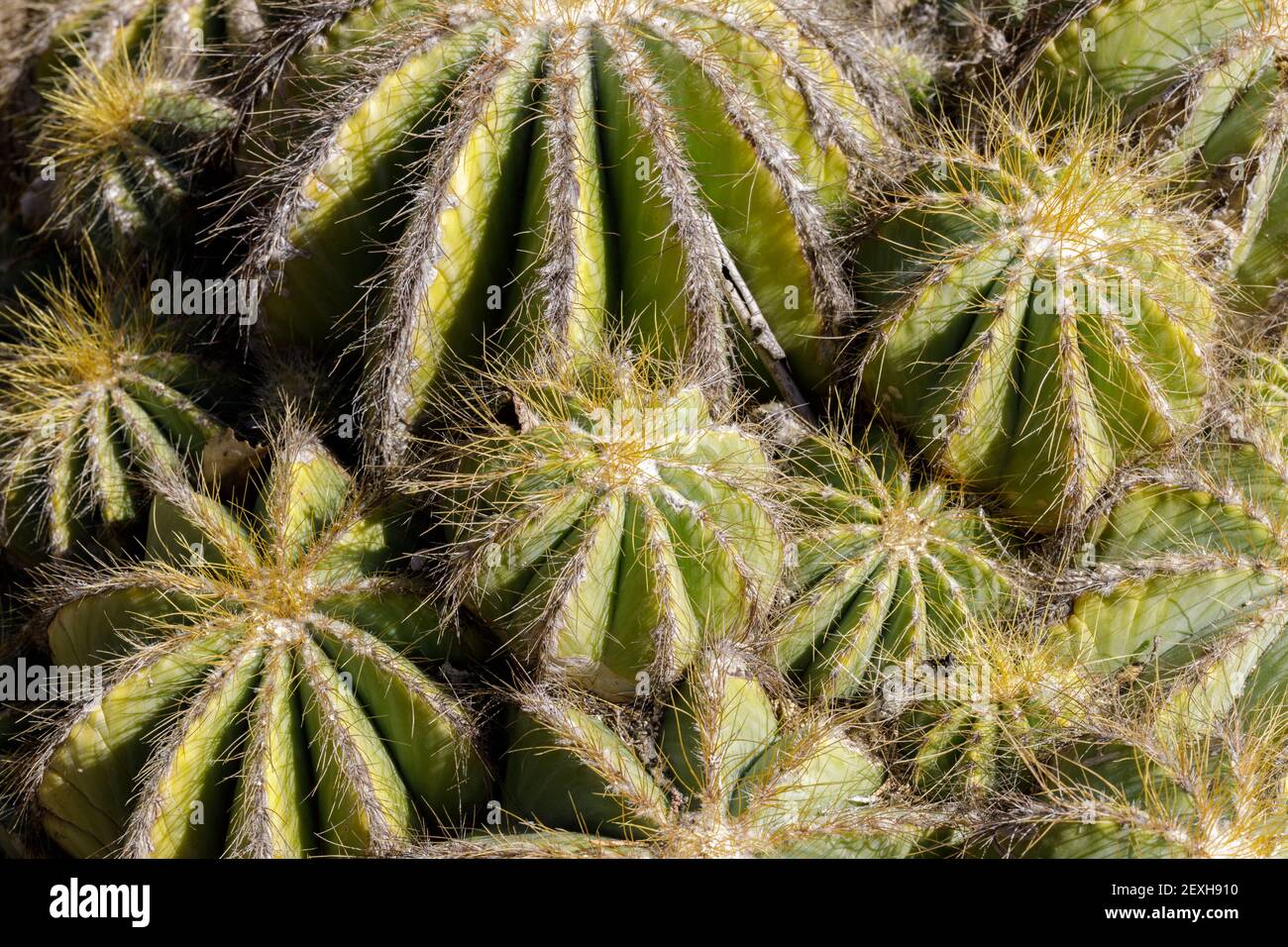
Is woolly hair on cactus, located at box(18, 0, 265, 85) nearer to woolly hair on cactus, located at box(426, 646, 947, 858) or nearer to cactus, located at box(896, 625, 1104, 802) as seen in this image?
woolly hair on cactus, located at box(426, 646, 947, 858)

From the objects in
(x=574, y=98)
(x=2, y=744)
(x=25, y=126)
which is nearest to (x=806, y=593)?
(x=574, y=98)

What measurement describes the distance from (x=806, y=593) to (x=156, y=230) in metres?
2.07

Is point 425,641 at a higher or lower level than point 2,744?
higher

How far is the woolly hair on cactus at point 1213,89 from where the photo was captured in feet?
9.18

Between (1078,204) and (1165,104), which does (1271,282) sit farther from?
(1078,204)

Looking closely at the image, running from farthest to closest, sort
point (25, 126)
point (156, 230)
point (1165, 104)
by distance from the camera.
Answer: point (25, 126) → point (156, 230) → point (1165, 104)

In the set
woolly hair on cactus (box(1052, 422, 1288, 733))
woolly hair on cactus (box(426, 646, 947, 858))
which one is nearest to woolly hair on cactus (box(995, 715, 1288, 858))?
woolly hair on cactus (box(1052, 422, 1288, 733))

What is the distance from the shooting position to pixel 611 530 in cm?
244

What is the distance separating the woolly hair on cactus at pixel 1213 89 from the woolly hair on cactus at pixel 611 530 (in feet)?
4.20

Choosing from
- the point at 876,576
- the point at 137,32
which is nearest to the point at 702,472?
the point at 876,576

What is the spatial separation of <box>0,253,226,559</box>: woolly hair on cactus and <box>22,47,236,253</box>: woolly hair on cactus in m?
0.27

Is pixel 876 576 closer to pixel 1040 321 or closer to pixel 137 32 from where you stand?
pixel 1040 321

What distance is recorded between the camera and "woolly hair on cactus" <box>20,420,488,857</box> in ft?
8.01

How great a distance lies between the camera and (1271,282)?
9.72ft
